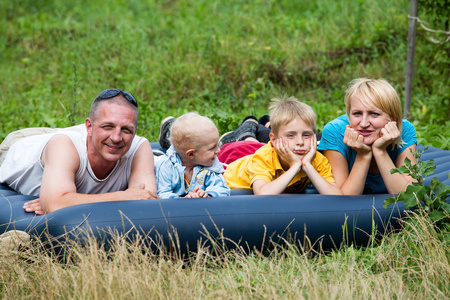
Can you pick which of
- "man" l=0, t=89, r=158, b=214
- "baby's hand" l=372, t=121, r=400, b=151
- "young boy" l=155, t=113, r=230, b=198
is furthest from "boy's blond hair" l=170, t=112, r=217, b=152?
"baby's hand" l=372, t=121, r=400, b=151

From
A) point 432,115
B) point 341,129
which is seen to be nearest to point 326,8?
point 432,115

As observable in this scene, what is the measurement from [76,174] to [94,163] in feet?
0.45

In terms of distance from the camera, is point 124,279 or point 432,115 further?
point 432,115

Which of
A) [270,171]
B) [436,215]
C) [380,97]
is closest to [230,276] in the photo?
[270,171]

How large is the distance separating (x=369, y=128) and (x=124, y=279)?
6.39ft

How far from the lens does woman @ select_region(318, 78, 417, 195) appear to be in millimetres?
3521

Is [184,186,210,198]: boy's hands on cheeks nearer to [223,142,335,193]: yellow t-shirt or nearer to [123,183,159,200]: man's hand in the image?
[123,183,159,200]: man's hand

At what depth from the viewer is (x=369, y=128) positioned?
3576mm

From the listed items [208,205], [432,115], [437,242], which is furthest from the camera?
[432,115]

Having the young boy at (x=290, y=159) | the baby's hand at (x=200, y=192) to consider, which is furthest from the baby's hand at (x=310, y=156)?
the baby's hand at (x=200, y=192)

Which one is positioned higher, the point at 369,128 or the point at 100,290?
the point at 369,128

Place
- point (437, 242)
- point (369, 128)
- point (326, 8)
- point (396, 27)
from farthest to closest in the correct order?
point (326, 8) → point (396, 27) → point (369, 128) → point (437, 242)

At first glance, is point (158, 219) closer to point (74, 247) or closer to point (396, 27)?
point (74, 247)

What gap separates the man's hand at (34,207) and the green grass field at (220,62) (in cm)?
31
